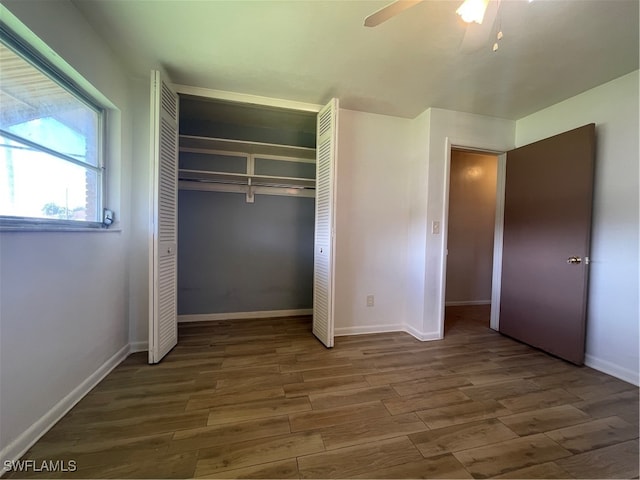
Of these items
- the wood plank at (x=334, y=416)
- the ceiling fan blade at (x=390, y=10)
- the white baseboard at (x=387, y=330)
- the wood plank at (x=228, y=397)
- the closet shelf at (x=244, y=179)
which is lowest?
the wood plank at (x=228, y=397)

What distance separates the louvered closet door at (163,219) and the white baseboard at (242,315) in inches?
26.7

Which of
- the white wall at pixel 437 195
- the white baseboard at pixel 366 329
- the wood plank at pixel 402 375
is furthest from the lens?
the white baseboard at pixel 366 329

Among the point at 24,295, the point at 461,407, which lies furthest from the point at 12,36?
the point at 461,407

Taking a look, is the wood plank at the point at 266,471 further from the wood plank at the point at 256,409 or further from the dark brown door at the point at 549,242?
the dark brown door at the point at 549,242

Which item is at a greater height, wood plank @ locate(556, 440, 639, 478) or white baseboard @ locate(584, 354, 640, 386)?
white baseboard @ locate(584, 354, 640, 386)

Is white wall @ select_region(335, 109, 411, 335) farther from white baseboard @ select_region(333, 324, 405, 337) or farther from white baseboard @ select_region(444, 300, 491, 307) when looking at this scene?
white baseboard @ select_region(444, 300, 491, 307)

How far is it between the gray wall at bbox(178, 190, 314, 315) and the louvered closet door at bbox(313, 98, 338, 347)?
74 cm

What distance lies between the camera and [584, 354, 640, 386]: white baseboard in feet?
6.19

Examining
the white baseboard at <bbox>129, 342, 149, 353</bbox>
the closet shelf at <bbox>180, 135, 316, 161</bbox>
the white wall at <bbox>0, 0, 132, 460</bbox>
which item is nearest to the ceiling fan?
the white wall at <bbox>0, 0, 132, 460</bbox>

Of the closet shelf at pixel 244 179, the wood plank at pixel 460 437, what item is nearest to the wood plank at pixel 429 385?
the wood plank at pixel 460 437

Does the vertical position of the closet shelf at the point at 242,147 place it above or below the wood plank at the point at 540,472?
above

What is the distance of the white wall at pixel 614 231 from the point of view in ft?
6.35

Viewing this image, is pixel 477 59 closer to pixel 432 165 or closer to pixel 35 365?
pixel 432 165

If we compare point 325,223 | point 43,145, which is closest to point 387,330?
point 325,223
